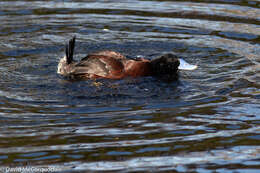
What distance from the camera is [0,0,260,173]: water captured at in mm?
6113

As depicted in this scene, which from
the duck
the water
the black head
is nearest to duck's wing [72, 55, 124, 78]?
the duck

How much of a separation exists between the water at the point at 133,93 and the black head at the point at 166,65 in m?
0.29

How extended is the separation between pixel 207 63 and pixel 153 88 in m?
2.07

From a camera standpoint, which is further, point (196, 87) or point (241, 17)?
point (241, 17)

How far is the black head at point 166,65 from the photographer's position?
9.50m

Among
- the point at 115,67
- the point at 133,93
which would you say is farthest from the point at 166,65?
the point at 133,93

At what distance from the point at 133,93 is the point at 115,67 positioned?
900 mm

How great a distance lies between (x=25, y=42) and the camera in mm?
11867

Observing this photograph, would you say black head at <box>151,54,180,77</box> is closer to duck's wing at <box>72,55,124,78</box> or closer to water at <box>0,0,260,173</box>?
water at <box>0,0,260,173</box>

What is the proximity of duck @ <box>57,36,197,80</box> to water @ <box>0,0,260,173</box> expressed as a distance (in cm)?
21

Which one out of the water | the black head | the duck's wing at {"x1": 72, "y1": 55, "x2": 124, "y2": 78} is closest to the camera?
the water

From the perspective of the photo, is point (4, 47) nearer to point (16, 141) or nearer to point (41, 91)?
point (41, 91)

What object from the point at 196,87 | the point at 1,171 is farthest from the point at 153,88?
the point at 1,171

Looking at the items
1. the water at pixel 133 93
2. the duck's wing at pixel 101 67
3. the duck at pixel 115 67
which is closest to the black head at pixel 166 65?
the duck at pixel 115 67
